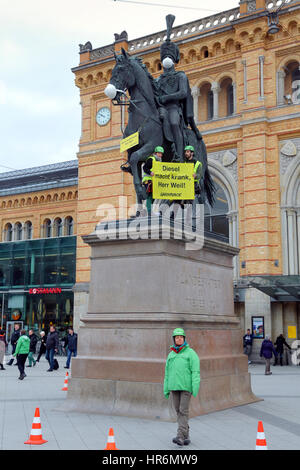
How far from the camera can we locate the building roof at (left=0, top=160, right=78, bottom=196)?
135 ft

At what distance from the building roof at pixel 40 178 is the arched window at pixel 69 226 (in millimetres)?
2608

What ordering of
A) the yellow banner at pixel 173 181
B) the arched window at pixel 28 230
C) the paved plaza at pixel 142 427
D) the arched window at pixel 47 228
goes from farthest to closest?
the arched window at pixel 28 230 → the arched window at pixel 47 228 → the yellow banner at pixel 173 181 → the paved plaza at pixel 142 427

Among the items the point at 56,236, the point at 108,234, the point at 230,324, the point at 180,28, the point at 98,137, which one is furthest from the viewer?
the point at 56,236

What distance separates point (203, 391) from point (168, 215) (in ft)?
12.1

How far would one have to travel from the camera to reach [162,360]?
9.71 m

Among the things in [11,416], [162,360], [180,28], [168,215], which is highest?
[180,28]

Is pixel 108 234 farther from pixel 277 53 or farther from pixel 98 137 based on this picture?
pixel 98 137

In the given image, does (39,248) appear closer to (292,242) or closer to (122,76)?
(292,242)

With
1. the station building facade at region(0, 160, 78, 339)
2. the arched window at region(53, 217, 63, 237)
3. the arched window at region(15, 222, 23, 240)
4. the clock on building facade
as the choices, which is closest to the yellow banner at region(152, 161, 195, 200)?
the clock on building facade

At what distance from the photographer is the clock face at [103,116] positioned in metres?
32.5

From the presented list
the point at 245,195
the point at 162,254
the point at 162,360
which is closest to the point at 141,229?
the point at 162,254

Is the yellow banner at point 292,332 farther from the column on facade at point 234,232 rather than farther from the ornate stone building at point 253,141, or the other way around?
the column on facade at point 234,232

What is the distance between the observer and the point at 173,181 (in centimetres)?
1182

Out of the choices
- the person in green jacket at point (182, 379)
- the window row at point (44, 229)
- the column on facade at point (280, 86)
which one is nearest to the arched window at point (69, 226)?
the window row at point (44, 229)
